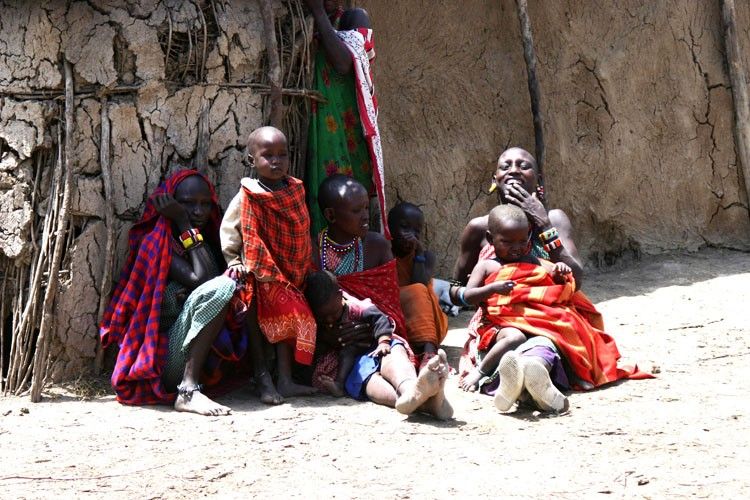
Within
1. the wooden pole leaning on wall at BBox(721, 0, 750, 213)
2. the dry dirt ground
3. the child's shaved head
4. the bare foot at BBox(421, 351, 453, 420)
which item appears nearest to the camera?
the dry dirt ground

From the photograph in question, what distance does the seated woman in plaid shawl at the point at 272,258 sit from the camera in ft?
14.8

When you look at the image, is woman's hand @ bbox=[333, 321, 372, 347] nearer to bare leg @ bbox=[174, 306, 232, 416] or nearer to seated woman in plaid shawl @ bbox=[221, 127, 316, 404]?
seated woman in plaid shawl @ bbox=[221, 127, 316, 404]

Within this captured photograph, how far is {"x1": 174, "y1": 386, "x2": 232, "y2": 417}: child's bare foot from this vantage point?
13.8 ft

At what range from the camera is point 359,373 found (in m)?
4.53

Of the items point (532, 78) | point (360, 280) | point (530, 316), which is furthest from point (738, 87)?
point (360, 280)

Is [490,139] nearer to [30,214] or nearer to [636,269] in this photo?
[636,269]

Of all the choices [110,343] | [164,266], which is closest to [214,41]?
[164,266]

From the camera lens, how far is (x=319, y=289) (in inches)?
183

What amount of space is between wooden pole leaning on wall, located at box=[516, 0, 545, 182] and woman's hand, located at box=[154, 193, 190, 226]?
2.79 metres

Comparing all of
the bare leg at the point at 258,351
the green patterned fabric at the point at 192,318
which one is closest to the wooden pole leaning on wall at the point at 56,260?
the green patterned fabric at the point at 192,318

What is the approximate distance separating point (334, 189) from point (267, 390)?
1.14 m

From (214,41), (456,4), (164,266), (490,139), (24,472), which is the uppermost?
(456,4)

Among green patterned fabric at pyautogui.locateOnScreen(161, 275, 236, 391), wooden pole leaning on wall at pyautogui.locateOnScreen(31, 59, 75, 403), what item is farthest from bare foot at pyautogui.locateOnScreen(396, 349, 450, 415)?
wooden pole leaning on wall at pyautogui.locateOnScreen(31, 59, 75, 403)

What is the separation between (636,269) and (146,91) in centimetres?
378
